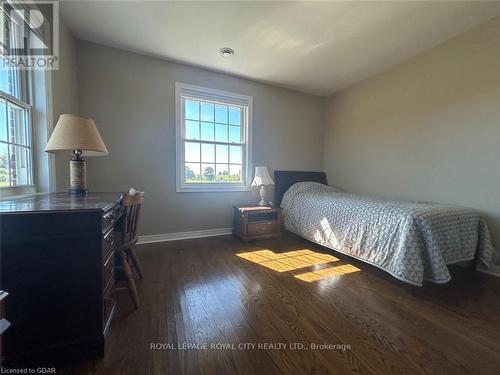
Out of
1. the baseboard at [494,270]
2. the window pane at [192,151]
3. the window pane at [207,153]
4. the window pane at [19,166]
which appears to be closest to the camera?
the window pane at [19,166]

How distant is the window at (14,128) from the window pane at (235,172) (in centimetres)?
227

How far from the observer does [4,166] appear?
4.96ft

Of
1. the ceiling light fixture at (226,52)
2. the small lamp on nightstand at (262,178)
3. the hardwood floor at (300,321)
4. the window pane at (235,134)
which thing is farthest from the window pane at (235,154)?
the hardwood floor at (300,321)

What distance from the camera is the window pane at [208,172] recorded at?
327cm

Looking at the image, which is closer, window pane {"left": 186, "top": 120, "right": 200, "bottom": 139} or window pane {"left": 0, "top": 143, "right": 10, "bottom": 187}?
window pane {"left": 0, "top": 143, "right": 10, "bottom": 187}

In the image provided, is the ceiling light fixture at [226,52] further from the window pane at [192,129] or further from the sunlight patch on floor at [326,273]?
the sunlight patch on floor at [326,273]

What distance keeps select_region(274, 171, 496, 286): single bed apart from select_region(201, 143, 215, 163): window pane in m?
1.72

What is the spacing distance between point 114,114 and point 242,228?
7.30 feet

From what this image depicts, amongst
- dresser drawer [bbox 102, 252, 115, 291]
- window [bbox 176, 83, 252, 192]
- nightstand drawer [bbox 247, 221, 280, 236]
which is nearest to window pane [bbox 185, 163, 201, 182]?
window [bbox 176, 83, 252, 192]

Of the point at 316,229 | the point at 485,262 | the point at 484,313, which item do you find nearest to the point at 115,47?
the point at 316,229

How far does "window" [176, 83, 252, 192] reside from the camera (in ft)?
10.0

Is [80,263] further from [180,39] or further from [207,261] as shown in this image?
[180,39]

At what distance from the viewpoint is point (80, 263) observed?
42.9 inches

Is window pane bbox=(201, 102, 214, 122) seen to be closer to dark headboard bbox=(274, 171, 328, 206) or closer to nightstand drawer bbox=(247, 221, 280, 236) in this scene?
dark headboard bbox=(274, 171, 328, 206)
